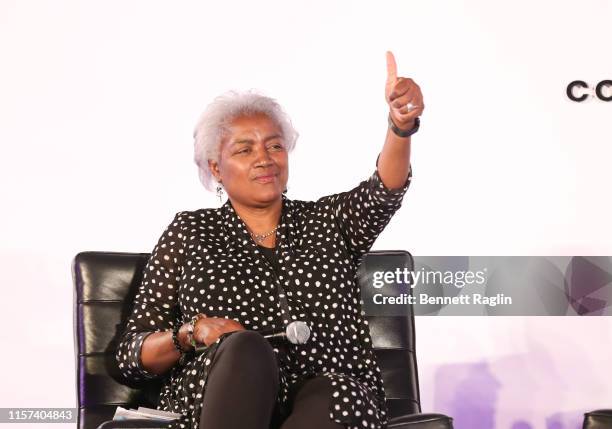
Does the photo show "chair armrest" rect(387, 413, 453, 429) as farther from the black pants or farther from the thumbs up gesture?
the thumbs up gesture

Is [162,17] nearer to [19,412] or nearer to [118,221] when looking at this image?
[118,221]

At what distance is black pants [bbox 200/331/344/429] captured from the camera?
1.57 m

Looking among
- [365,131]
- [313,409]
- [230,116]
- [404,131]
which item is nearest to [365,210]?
[404,131]

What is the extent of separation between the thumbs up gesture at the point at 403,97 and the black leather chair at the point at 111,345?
0.58 metres

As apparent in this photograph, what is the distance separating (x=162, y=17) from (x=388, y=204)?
1446 mm

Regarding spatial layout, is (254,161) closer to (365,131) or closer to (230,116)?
(230,116)

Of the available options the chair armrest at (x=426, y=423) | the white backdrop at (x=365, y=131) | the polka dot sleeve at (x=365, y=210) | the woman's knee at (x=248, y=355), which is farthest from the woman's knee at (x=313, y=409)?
the white backdrop at (x=365, y=131)

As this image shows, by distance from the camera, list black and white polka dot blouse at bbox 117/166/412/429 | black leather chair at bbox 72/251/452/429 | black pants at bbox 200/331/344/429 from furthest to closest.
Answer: black leather chair at bbox 72/251/452/429 < black and white polka dot blouse at bbox 117/166/412/429 < black pants at bbox 200/331/344/429

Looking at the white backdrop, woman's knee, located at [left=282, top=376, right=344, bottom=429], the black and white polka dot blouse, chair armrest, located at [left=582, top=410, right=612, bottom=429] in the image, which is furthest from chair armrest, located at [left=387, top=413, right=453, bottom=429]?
the white backdrop

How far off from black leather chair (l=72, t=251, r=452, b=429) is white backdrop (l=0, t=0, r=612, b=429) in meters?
0.77

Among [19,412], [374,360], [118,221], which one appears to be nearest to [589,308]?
[374,360]

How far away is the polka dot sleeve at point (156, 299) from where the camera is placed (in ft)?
6.98

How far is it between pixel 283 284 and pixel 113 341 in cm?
50

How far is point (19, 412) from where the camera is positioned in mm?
3068
